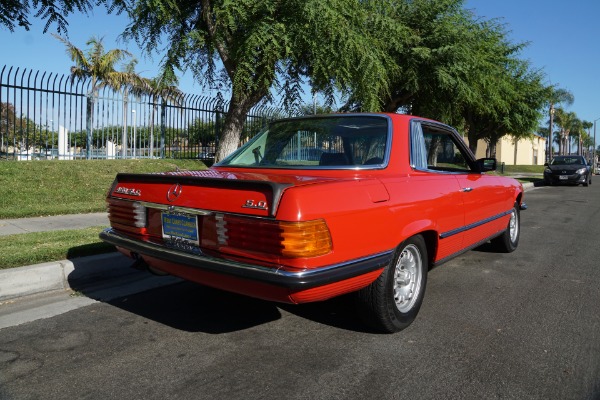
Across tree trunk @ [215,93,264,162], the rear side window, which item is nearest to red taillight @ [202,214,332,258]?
the rear side window

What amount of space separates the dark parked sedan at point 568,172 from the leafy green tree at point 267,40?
49.1ft

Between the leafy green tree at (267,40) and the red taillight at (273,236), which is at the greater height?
the leafy green tree at (267,40)

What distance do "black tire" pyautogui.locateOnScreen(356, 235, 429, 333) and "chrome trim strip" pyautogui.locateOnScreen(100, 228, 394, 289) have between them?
0.19 meters

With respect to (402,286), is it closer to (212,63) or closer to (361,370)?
(361,370)

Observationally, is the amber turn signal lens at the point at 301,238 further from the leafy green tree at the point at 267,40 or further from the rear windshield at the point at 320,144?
the leafy green tree at the point at 267,40

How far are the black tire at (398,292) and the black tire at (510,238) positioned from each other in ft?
9.52

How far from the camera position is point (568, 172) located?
21.8 meters

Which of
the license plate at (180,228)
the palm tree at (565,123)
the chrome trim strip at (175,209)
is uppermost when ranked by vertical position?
the palm tree at (565,123)

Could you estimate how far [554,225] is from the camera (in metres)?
9.17

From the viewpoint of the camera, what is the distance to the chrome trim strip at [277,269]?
8.81 ft

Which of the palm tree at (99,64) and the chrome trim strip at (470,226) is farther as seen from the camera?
the palm tree at (99,64)

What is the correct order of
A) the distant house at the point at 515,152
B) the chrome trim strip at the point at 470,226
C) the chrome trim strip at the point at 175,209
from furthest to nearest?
the distant house at the point at 515,152 → the chrome trim strip at the point at 470,226 → the chrome trim strip at the point at 175,209

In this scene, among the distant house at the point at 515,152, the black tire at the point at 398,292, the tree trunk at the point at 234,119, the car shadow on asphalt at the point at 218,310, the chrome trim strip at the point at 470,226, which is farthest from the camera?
the distant house at the point at 515,152

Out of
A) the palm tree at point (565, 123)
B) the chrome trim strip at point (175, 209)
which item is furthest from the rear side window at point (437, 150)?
the palm tree at point (565, 123)
